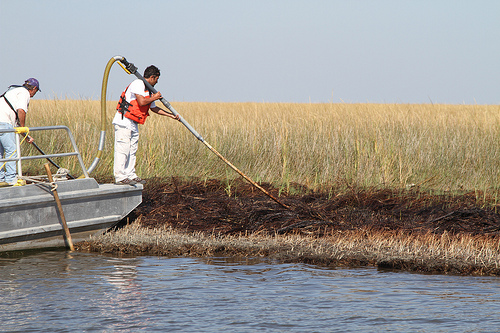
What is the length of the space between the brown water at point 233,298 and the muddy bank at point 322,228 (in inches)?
15.9

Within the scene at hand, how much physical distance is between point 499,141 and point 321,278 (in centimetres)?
845

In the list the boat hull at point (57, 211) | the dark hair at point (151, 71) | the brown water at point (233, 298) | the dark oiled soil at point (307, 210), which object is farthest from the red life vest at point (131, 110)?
the brown water at point (233, 298)

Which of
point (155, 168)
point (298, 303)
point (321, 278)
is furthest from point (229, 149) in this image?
point (298, 303)

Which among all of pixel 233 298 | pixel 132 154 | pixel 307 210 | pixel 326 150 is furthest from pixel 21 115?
pixel 326 150

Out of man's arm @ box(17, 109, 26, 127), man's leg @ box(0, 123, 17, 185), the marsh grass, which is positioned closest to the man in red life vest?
the marsh grass

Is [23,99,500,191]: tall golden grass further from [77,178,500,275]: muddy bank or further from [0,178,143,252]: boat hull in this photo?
[0,178,143,252]: boat hull

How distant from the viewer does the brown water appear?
4.99 meters

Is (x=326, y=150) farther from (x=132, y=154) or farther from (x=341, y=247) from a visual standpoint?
(x=341, y=247)

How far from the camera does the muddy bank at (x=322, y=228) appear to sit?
713cm

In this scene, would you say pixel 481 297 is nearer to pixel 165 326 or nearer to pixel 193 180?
pixel 165 326

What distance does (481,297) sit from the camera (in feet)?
18.6

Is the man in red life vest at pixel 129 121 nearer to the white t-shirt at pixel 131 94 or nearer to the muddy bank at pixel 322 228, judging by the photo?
the white t-shirt at pixel 131 94

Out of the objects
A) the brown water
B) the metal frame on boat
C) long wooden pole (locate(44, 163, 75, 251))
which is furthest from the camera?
long wooden pole (locate(44, 163, 75, 251))

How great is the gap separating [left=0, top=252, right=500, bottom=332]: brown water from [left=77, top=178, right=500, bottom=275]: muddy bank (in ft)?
1.32
